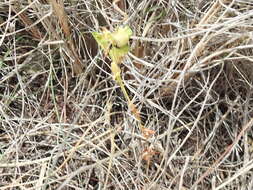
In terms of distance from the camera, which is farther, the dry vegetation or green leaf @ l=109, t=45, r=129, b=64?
the dry vegetation

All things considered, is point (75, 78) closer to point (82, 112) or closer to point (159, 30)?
point (82, 112)

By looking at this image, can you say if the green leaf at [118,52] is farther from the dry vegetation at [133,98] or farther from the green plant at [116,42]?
the dry vegetation at [133,98]

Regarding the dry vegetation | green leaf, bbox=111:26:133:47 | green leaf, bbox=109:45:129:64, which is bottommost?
the dry vegetation

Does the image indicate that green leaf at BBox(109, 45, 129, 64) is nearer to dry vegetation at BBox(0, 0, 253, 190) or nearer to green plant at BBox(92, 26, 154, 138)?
green plant at BBox(92, 26, 154, 138)

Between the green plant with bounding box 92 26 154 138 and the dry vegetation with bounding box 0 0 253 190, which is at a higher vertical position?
the green plant with bounding box 92 26 154 138

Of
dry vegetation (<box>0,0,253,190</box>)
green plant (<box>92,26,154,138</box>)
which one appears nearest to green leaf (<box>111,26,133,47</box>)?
green plant (<box>92,26,154,138</box>)

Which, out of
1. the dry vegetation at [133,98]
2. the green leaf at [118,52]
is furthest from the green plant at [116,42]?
the dry vegetation at [133,98]

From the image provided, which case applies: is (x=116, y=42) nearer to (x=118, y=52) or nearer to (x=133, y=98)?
(x=118, y=52)

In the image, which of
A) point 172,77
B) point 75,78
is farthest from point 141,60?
point 75,78

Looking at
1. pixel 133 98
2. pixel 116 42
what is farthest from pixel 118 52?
pixel 133 98
